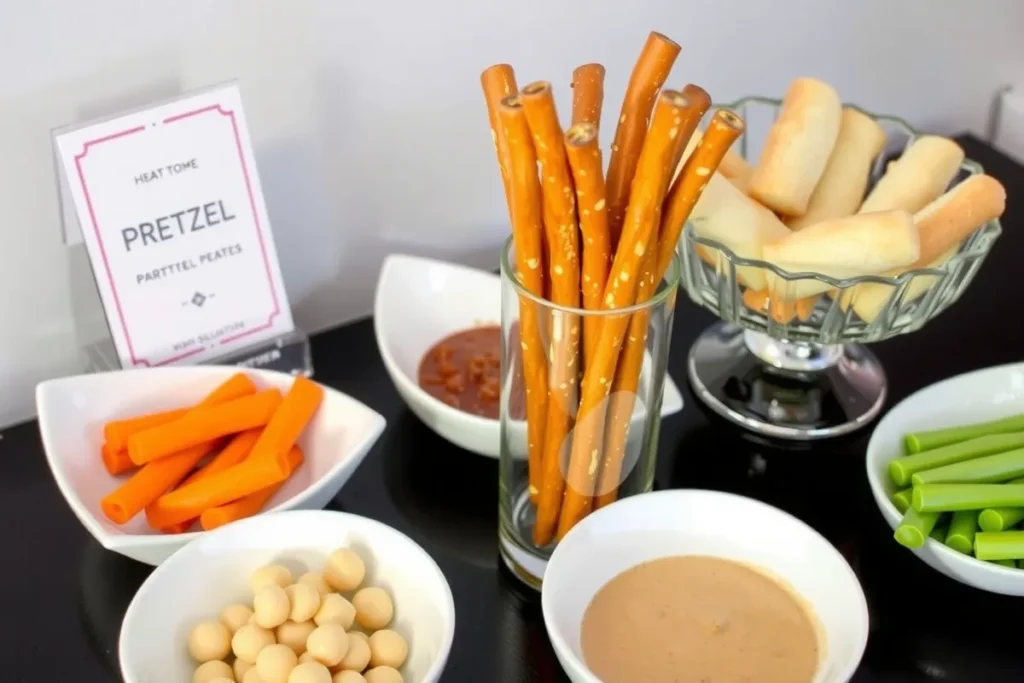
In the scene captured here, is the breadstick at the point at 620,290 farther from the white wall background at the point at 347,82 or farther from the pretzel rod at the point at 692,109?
the white wall background at the point at 347,82

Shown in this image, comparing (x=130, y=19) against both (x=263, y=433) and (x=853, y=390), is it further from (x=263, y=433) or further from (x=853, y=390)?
(x=853, y=390)

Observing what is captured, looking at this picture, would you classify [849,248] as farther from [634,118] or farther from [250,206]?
[250,206]

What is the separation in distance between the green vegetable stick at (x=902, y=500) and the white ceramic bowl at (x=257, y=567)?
1.01ft

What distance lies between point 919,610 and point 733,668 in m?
0.17

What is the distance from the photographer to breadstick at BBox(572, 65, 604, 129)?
65 cm

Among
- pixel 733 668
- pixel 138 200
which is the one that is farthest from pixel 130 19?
pixel 733 668

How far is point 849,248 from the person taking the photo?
29.6 inches

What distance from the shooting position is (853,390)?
92 cm

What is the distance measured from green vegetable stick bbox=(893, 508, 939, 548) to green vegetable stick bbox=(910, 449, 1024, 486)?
0.08ft

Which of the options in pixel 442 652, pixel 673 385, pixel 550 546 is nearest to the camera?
pixel 442 652

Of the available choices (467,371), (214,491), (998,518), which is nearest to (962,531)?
(998,518)

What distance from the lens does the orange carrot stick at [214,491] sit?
747 mm

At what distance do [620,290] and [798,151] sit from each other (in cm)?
30

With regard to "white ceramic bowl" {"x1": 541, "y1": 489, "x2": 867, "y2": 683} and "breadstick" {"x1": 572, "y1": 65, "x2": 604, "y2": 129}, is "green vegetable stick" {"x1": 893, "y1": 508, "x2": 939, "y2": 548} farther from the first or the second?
"breadstick" {"x1": 572, "y1": 65, "x2": 604, "y2": 129}
